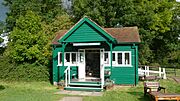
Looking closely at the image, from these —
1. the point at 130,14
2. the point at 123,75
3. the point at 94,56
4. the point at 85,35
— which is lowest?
the point at 123,75

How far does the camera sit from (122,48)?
18.9 metres

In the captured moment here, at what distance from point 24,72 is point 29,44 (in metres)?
2.54

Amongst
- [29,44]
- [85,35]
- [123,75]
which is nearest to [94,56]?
[85,35]

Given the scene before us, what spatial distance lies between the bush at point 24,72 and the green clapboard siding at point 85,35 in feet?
17.1

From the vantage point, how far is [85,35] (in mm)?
18188

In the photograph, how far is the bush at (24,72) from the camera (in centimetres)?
2192

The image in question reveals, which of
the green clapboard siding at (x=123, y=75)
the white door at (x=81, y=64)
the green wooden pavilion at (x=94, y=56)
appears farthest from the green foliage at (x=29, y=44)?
the green clapboard siding at (x=123, y=75)

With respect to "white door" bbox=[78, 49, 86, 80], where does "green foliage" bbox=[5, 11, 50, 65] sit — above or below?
above

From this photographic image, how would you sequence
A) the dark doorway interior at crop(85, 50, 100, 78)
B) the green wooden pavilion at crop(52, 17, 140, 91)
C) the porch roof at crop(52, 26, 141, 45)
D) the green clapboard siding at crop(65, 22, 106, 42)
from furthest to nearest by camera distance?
1. the dark doorway interior at crop(85, 50, 100, 78)
2. the porch roof at crop(52, 26, 141, 45)
3. the green clapboard siding at crop(65, 22, 106, 42)
4. the green wooden pavilion at crop(52, 17, 140, 91)

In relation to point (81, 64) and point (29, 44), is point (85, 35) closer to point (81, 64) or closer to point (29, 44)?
point (81, 64)

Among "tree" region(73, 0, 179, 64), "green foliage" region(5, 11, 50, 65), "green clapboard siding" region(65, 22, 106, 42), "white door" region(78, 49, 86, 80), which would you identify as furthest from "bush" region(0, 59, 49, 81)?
"tree" region(73, 0, 179, 64)

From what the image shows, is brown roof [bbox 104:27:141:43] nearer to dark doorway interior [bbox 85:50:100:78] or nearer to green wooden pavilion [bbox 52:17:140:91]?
green wooden pavilion [bbox 52:17:140:91]

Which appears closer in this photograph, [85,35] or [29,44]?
[85,35]

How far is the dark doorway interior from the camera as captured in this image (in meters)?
20.0
